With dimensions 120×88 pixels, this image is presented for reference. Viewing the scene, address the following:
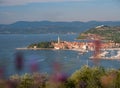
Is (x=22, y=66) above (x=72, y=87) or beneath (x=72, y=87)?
above

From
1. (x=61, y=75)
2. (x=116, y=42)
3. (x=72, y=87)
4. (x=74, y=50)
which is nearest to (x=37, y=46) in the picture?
(x=74, y=50)

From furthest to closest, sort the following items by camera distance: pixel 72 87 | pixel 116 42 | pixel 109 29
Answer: pixel 109 29 < pixel 116 42 < pixel 72 87

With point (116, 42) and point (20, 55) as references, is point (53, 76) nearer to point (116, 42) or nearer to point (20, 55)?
point (20, 55)

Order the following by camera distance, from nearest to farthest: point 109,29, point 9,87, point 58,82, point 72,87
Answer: point 9,87
point 58,82
point 72,87
point 109,29

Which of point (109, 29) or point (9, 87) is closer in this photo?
point (9, 87)

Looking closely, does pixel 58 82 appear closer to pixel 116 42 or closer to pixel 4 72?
pixel 4 72

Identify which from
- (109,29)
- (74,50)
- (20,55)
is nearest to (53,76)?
(20,55)

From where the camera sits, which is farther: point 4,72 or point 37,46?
point 37,46

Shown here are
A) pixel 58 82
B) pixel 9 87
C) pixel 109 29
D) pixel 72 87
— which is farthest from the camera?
pixel 109 29

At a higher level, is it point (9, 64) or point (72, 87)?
point (9, 64)
